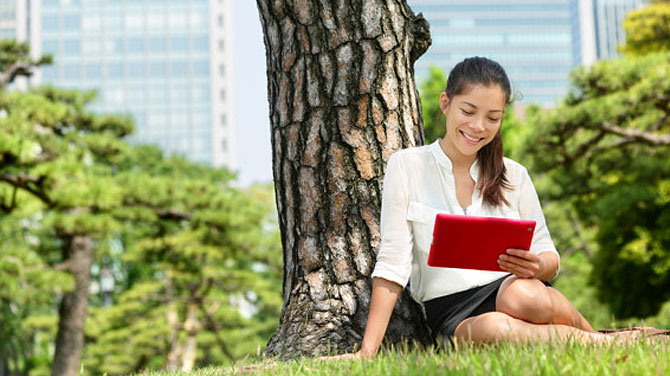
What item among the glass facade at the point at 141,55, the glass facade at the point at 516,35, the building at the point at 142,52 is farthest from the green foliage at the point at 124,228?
the glass facade at the point at 516,35

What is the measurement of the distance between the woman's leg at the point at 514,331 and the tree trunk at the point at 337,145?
0.55 meters

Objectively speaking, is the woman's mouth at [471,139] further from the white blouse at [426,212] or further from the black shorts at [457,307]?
the black shorts at [457,307]

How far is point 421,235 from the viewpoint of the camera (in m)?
2.35

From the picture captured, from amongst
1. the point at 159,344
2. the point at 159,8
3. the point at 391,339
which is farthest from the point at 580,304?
the point at 159,8

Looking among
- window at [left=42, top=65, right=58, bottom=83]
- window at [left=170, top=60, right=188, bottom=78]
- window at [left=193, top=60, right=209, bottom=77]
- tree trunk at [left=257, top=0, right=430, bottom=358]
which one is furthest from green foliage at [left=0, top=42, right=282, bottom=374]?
window at [left=42, top=65, right=58, bottom=83]

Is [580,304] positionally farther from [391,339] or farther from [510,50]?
[510,50]

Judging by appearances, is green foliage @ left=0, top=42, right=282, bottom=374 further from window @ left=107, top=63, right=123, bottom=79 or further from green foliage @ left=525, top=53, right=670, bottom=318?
window @ left=107, top=63, right=123, bottom=79

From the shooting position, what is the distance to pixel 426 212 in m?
2.36

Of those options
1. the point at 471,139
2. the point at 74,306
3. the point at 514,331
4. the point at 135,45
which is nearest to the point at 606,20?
the point at 135,45

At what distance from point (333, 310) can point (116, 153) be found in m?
9.05

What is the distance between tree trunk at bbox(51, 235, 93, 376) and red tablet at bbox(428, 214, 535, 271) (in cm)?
1016

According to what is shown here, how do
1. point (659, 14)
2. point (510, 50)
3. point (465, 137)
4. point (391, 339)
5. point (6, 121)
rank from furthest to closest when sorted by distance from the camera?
point (510, 50) → point (659, 14) → point (6, 121) → point (391, 339) → point (465, 137)

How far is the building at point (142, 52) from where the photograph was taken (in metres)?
79.1

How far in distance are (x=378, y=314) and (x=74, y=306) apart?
34.1 feet
